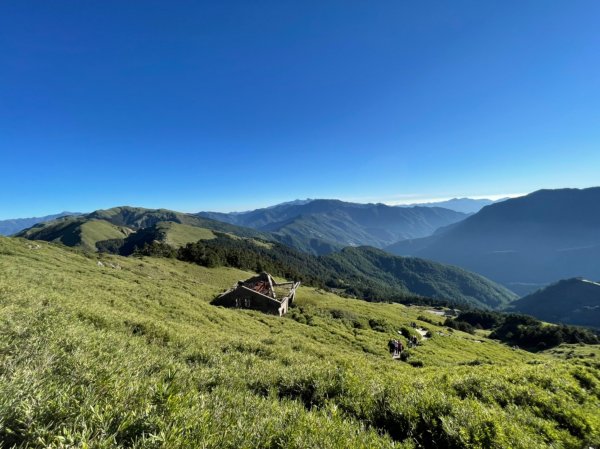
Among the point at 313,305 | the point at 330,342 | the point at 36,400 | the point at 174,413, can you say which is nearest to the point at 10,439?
the point at 36,400

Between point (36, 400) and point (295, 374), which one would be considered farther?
point (295, 374)

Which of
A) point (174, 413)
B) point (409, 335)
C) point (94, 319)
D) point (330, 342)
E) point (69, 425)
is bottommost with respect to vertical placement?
point (409, 335)

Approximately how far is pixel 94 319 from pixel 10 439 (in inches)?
481

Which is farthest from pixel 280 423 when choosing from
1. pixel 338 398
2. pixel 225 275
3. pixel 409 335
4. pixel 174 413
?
pixel 225 275

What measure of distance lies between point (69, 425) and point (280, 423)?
3610mm

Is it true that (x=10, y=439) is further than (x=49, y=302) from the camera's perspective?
No

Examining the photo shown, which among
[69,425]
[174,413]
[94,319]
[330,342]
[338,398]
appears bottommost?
[330,342]

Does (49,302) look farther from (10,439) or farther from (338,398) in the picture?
(338,398)

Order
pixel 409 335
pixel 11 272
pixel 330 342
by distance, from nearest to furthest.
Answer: pixel 11 272 → pixel 330 342 → pixel 409 335

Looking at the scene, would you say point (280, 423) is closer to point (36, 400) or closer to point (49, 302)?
point (36, 400)

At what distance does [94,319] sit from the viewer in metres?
14.3

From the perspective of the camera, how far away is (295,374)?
10.0m

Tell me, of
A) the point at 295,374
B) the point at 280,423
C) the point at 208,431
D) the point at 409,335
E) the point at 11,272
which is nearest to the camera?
the point at 208,431

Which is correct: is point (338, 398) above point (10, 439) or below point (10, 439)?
below
